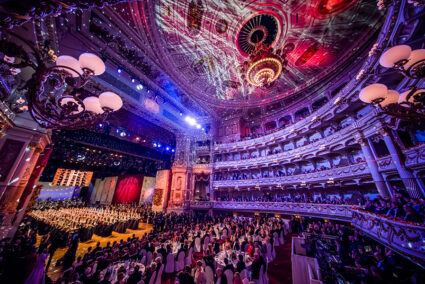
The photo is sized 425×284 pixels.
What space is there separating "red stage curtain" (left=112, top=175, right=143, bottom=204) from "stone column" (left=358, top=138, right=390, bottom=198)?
82.2 feet

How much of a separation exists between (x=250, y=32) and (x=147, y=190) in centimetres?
2412

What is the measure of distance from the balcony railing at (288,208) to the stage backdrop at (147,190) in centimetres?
944

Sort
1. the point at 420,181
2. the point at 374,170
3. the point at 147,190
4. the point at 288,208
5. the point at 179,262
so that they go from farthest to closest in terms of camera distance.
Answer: the point at 147,190
the point at 288,208
the point at 374,170
the point at 420,181
the point at 179,262

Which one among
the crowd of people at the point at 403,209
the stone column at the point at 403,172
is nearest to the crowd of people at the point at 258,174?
the stone column at the point at 403,172

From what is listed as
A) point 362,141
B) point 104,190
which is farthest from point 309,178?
point 104,190

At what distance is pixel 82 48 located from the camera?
27.8ft

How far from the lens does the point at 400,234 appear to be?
14.7 ft

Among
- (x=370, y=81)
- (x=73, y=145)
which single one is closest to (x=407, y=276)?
(x=370, y=81)

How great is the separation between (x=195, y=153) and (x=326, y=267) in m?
17.0

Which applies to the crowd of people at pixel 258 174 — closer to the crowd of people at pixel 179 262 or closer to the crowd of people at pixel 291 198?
the crowd of people at pixel 291 198

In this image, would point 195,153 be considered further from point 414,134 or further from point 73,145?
point 414,134

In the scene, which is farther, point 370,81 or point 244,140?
point 244,140

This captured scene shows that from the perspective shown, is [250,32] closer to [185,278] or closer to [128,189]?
[185,278]

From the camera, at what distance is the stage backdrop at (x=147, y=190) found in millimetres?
23233
